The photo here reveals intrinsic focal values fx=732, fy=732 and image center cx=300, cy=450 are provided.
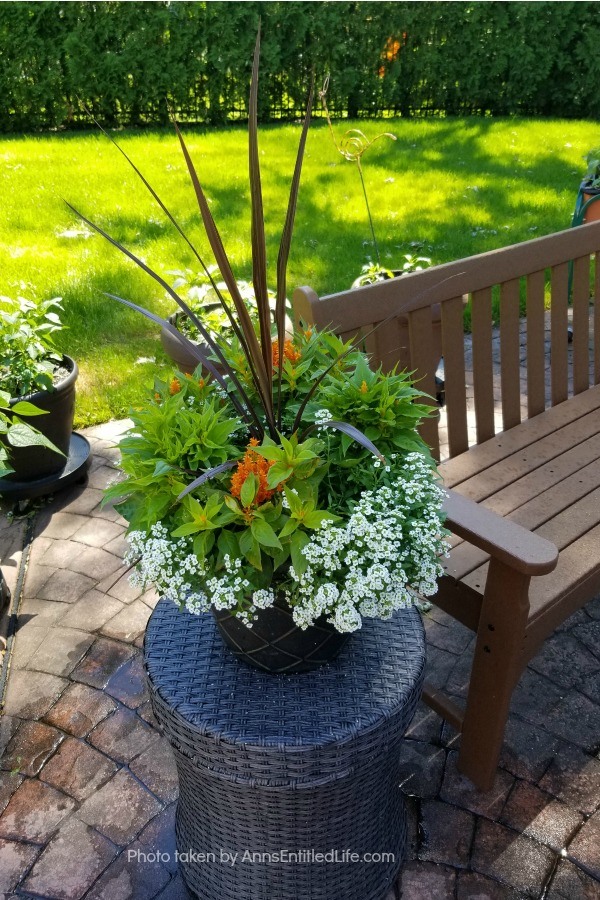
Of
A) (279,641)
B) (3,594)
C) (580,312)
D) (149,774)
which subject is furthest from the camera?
(580,312)

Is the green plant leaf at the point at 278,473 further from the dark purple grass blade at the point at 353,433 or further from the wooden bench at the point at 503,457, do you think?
the wooden bench at the point at 503,457

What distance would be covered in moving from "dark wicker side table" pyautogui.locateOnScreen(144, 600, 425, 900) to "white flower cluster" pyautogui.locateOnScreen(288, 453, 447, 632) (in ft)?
0.82

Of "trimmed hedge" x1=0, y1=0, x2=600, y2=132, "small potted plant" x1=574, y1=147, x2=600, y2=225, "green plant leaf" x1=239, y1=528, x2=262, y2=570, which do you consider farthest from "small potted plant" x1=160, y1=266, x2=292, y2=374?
"trimmed hedge" x1=0, y1=0, x2=600, y2=132

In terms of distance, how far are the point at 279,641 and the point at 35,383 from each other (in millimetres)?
1960

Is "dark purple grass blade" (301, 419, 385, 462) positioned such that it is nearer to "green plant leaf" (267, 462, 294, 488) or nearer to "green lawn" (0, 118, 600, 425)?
"green plant leaf" (267, 462, 294, 488)

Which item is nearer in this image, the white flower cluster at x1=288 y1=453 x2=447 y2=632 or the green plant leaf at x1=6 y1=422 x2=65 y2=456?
the white flower cluster at x1=288 y1=453 x2=447 y2=632

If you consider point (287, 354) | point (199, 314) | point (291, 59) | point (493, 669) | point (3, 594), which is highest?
point (291, 59)

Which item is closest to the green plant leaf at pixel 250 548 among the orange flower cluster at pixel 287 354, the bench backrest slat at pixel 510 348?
the orange flower cluster at pixel 287 354

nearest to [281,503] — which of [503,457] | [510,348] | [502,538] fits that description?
[502,538]

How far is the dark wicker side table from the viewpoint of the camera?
1.58 m

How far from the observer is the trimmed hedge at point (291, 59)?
29.8 ft

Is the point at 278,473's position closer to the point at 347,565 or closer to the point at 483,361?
the point at 347,565

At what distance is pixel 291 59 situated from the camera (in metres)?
9.77

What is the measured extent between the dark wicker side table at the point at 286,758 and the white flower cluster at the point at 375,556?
0.25 m
